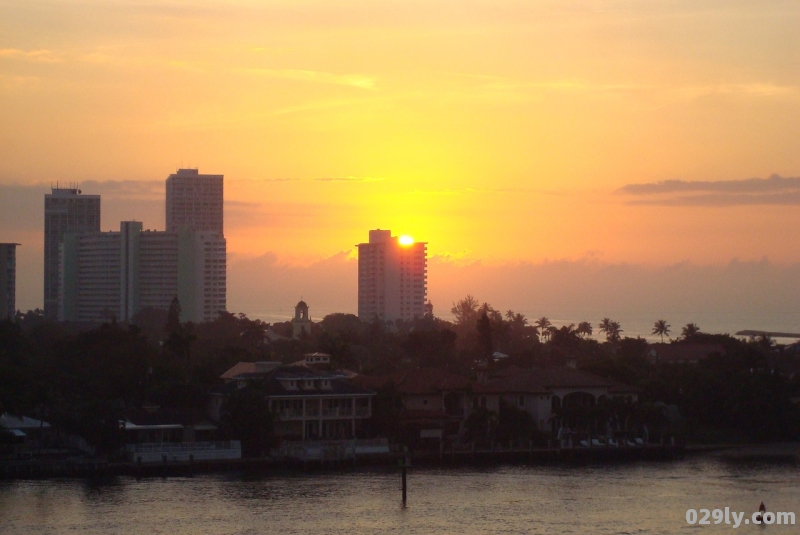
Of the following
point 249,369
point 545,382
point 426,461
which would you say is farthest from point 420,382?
point 249,369

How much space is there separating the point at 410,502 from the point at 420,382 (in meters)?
20.2

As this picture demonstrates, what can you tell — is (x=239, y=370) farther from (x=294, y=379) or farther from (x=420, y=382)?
(x=420, y=382)

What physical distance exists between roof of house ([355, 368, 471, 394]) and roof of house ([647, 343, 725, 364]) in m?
46.5

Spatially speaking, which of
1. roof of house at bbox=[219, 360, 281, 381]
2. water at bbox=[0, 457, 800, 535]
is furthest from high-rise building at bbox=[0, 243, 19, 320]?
water at bbox=[0, 457, 800, 535]

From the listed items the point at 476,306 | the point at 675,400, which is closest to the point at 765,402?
the point at 675,400

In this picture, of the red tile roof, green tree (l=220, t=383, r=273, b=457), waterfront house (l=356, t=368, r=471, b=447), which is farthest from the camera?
the red tile roof

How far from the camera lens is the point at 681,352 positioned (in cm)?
11725

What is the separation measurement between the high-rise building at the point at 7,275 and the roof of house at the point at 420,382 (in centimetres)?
11623

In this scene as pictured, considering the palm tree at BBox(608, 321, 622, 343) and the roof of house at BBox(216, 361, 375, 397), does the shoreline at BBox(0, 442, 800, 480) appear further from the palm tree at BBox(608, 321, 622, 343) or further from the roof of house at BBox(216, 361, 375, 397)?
the palm tree at BBox(608, 321, 622, 343)

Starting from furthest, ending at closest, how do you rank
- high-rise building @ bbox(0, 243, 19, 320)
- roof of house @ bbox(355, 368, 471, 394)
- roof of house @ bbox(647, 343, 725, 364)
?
1. high-rise building @ bbox(0, 243, 19, 320)
2. roof of house @ bbox(647, 343, 725, 364)
3. roof of house @ bbox(355, 368, 471, 394)

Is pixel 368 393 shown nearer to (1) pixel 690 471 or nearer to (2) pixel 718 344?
(1) pixel 690 471

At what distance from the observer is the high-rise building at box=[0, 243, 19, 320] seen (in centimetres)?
17648

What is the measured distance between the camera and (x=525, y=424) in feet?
228

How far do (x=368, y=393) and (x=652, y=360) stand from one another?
177ft
